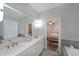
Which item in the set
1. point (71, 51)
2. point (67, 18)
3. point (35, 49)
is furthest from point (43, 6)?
point (71, 51)

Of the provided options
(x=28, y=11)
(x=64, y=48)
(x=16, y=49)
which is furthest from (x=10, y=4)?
(x=64, y=48)

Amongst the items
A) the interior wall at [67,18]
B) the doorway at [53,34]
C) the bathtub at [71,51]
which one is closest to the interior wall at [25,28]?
the doorway at [53,34]

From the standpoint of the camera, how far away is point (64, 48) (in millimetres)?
1495

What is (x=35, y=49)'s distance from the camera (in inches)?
59.0

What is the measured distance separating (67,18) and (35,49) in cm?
67

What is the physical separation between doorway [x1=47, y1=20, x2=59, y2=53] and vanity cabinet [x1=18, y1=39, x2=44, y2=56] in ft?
0.39

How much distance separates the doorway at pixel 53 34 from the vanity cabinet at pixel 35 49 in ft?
0.39

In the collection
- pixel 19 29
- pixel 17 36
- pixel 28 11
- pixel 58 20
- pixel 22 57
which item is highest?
pixel 28 11

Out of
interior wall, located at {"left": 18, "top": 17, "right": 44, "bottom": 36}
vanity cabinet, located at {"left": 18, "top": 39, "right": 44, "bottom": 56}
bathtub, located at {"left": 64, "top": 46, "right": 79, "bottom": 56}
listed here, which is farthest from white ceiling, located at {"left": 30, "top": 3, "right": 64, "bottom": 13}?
bathtub, located at {"left": 64, "top": 46, "right": 79, "bottom": 56}

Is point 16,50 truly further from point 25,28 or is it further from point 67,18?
point 67,18

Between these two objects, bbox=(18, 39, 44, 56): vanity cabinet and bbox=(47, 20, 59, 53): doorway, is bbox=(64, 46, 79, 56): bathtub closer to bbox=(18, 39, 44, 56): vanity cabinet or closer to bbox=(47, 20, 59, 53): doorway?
bbox=(47, 20, 59, 53): doorway

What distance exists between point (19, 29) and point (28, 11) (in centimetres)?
→ 30

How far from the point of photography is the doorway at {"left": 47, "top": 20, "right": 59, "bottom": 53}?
149cm

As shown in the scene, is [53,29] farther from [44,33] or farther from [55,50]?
[55,50]
